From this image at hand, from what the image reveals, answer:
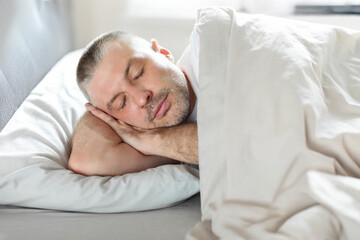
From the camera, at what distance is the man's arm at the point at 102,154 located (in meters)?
1.17

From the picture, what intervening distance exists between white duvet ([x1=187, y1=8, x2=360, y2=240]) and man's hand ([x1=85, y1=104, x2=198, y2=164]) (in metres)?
0.17

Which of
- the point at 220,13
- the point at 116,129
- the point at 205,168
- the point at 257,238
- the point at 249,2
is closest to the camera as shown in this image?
the point at 257,238

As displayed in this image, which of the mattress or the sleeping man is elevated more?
the sleeping man

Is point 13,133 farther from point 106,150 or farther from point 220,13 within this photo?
point 220,13

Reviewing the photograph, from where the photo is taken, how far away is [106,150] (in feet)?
3.94

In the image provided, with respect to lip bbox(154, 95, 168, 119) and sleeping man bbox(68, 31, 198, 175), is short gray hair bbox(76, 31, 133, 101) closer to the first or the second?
sleeping man bbox(68, 31, 198, 175)

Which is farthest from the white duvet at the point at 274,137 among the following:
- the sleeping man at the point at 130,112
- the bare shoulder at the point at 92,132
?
the bare shoulder at the point at 92,132

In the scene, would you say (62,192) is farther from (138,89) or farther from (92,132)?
(138,89)

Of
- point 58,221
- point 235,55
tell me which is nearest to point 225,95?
point 235,55

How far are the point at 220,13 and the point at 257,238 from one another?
1.99 feet

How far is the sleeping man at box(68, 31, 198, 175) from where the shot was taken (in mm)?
1198

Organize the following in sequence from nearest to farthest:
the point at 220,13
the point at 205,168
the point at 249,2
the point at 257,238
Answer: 1. the point at 257,238
2. the point at 205,168
3. the point at 220,13
4. the point at 249,2

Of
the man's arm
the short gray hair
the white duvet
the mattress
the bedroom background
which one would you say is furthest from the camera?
the bedroom background

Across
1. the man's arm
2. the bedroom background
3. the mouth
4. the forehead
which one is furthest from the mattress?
the bedroom background
